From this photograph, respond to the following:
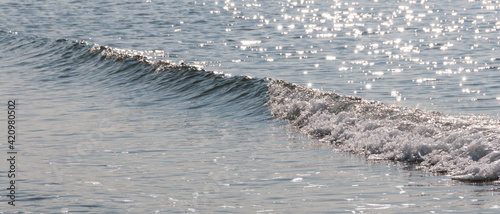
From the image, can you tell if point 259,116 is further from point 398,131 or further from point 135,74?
point 135,74

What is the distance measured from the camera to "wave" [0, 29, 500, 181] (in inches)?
505

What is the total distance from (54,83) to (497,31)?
1919 centimetres

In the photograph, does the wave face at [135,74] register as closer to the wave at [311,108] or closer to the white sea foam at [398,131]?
the wave at [311,108]

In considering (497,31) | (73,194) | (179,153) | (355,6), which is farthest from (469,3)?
(73,194)

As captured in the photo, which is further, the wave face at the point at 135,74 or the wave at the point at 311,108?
the wave face at the point at 135,74

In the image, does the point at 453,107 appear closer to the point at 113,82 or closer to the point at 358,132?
the point at 358,132

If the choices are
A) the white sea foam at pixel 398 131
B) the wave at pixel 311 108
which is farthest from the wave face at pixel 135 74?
the white sea foam at pixel 398 131

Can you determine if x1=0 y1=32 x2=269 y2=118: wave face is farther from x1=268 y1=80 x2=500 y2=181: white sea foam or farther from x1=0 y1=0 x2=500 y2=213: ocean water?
x1=268 y1=80 x2=500 y2=181: white sea foam

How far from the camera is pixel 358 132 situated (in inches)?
597

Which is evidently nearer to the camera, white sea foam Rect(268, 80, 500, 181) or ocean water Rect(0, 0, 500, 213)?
ocean water Rect(0, 0, 500, 213)

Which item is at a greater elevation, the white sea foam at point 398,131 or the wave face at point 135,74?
the wave face at point 135,74

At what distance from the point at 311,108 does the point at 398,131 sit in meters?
3.55

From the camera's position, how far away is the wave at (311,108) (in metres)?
12.8

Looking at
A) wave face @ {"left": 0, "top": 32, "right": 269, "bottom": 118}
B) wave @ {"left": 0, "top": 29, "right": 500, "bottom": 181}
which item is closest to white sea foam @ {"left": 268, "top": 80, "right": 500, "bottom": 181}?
wave @ {"left": 0, "top": 29, "right": 500, "bottom": 181}
